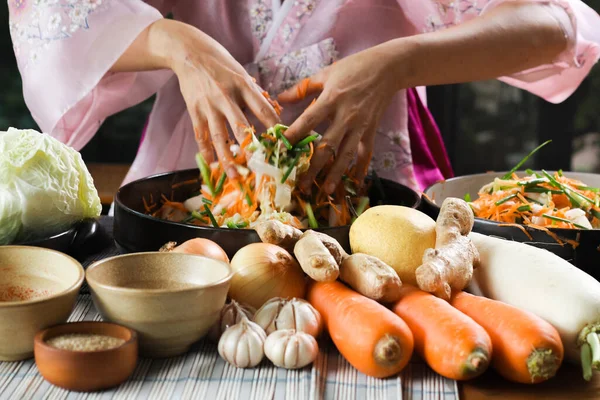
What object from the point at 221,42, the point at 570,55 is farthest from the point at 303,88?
the point at 570,55

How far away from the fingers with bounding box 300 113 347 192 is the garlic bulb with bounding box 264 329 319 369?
1.54 feet

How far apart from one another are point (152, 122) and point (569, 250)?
3.53ft

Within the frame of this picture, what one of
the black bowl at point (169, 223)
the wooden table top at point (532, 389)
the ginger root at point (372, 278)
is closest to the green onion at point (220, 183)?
the black bowl at point (169, 223)

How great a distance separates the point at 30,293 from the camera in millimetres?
884

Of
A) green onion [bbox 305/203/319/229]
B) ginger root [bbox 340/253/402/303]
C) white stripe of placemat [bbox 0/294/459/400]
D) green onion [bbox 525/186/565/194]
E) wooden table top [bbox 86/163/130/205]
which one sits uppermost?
ginger root [bbox 340/253/402/303]

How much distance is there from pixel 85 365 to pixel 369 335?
320 mm

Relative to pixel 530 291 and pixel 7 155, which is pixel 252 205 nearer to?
pixel 7 155

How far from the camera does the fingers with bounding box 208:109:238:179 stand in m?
1.27

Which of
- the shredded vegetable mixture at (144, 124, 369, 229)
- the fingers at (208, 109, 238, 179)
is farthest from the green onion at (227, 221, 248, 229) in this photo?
the fingers at (208, 109, 238, 179)

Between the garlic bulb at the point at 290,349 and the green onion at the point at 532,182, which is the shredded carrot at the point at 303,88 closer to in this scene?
the green onion at the point at 532,182

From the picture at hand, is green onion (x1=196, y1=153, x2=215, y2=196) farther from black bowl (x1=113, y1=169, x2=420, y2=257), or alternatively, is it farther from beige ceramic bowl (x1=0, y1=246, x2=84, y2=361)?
beige ceramic bowl (x1=0, y1=246, x2=84, y2=361)

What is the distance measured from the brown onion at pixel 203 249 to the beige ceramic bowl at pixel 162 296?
4cm

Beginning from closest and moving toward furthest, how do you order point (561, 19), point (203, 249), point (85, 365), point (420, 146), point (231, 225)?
point (85, 365)
point (203, 249)
point (231, 225)
point (561, 19)
point (420, 146)

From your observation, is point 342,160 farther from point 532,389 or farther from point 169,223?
point 532,389
